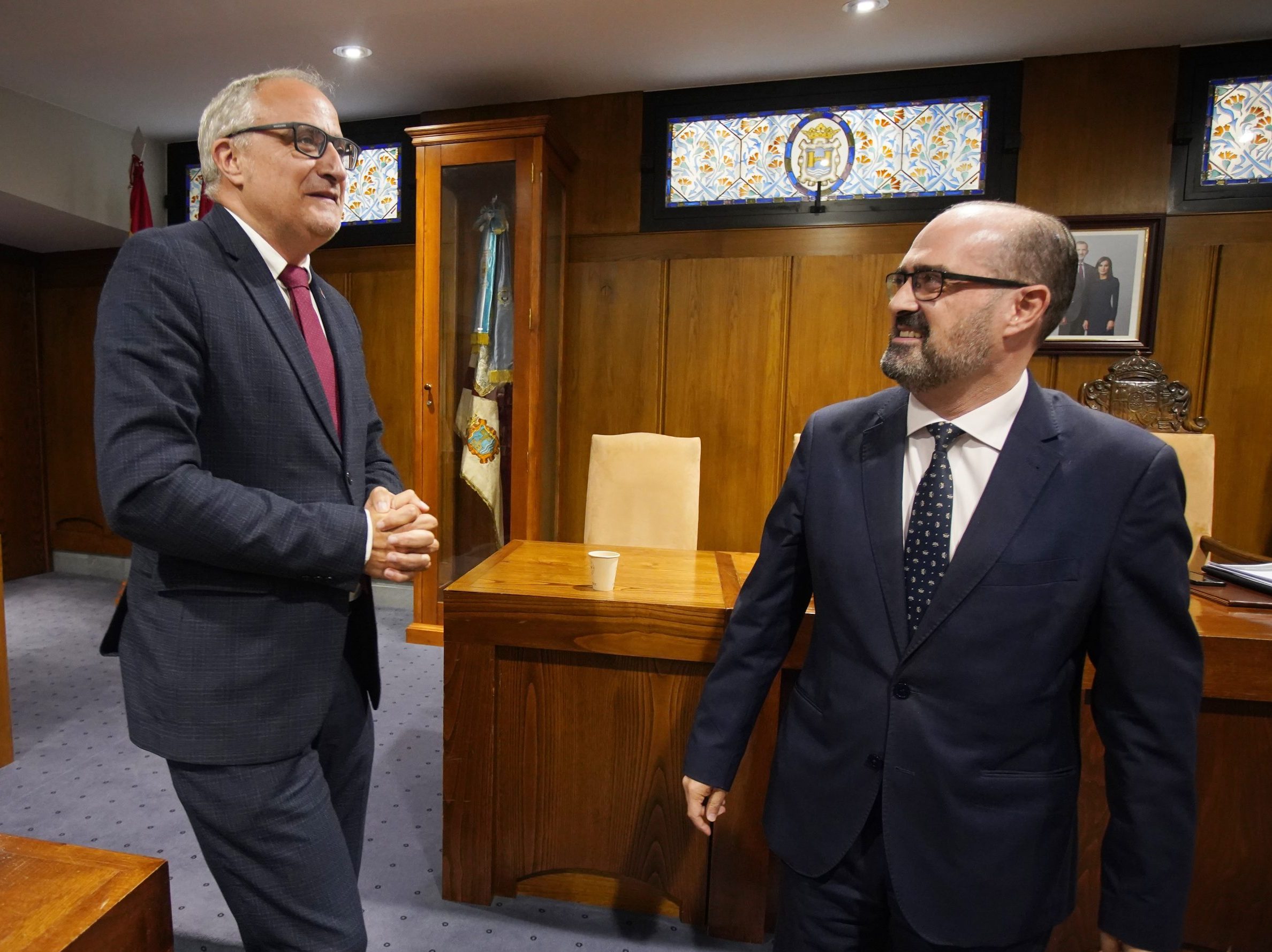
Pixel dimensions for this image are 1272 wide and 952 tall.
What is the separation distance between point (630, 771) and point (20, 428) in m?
5.20

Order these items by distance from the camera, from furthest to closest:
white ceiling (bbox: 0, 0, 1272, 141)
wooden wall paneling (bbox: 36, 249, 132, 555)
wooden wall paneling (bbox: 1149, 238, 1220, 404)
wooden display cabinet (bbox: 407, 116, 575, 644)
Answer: wooden wall paneling (bbox: 36, 249, 132, 555) → wooden display cabinet (bbox: 407, 116, 575, 644) → wooden wall paneling (bbox: 1149, 238, 1220, 404) → white ceiling (bbox: 0, 0, 1272, 141)

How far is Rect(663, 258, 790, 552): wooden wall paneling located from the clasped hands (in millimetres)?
2736

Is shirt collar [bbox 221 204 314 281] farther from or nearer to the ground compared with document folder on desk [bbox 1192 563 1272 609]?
farther from the ground

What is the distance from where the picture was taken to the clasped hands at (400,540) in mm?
1088

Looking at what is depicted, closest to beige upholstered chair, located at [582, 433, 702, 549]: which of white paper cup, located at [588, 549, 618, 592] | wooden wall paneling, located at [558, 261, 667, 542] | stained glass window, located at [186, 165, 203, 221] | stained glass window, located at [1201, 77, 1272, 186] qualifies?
white paper cup, located at [588, 549, 618, 592]

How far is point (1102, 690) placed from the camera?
1.01m

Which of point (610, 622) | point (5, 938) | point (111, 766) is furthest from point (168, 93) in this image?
point (5, 938)

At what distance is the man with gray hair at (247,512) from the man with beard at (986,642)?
681mm

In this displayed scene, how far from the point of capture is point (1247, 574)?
180 centimetres

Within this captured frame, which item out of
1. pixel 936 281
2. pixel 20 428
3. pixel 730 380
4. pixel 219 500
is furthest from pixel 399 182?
pixel 936 281

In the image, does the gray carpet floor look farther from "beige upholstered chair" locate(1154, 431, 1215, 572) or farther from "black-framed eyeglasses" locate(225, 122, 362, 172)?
"beige upholstered chair" locate(1154, 431, 1215, 572)

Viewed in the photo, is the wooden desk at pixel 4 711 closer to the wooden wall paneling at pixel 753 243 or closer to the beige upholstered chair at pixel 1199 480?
the wooden wall paneling at pixel 753 243

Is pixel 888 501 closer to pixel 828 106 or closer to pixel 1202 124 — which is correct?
pixel 828 106

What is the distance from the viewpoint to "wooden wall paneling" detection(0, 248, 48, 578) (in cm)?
477
